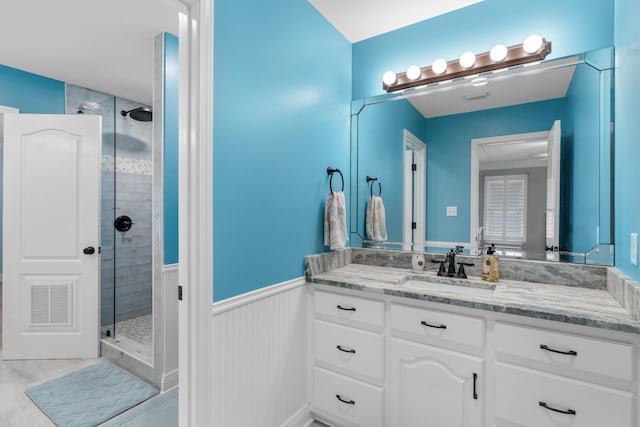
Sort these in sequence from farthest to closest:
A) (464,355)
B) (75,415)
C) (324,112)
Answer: (324,112) < (75,415) < (464,355)

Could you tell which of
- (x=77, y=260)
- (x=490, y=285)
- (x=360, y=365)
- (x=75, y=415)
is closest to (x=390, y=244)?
(x=490, y=285)

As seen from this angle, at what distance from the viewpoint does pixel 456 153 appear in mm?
1993

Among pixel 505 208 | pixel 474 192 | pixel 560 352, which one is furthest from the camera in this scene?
pixel 474 192

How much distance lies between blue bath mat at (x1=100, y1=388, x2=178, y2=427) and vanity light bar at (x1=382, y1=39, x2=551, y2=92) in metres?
2.48

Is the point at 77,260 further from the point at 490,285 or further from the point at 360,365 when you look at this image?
the point at 490,285

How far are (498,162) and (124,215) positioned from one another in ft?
10.9

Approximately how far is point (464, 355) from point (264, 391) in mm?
976

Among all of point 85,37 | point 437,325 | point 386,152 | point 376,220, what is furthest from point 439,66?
point 85,37

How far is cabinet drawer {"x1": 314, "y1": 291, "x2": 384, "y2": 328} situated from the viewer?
1.62 metres

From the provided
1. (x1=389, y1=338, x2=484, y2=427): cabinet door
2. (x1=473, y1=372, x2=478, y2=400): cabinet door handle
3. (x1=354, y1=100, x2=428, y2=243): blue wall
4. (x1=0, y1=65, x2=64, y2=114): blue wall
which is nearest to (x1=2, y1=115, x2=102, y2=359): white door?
(x1=0, y1=65, x2=64, y2=114): blue wall

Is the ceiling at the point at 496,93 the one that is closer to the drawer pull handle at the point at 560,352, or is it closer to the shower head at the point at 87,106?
the drawer pull handle at the point at 560,352

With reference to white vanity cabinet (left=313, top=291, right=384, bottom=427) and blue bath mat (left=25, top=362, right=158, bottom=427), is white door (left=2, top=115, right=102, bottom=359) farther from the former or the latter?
white vanity cabinet (left=313, top=291, right=384, bottom=427)

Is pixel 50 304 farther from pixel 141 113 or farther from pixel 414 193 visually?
pixel 414 193

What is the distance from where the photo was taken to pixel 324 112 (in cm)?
204
